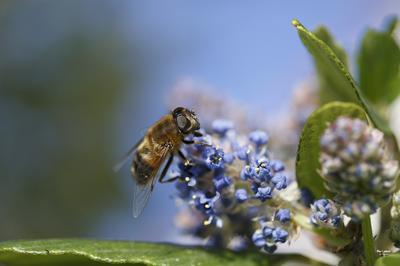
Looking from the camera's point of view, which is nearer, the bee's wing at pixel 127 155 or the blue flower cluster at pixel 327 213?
the blue flower cluster at pixel 327 213

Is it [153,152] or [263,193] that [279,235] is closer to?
[263,193]

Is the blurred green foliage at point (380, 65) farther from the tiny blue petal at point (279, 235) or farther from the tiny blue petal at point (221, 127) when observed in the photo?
the tiny blue petal at point (279, 235)

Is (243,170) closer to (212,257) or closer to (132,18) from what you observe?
(212,257)

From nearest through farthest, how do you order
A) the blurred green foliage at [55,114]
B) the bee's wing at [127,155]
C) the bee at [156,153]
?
the bee at [156,153] → the bee's wing at [127,155] → the blurred green foliage at [55,114]

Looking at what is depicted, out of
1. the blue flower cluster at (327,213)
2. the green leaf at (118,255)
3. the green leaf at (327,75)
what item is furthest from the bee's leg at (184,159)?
the green leaf at (327,75)

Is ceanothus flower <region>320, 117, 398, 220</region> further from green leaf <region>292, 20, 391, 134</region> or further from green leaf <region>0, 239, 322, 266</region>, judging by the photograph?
green leaf <region>0, 239, 322, 266</region>
